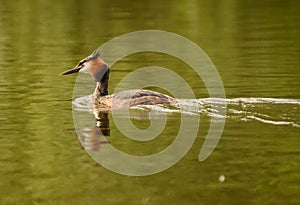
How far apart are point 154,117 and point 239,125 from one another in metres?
1.35

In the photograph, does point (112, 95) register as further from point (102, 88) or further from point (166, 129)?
point (166, 129)

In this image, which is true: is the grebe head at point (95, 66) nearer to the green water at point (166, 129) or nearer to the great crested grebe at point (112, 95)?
the great crested grebe at point (112, 95)

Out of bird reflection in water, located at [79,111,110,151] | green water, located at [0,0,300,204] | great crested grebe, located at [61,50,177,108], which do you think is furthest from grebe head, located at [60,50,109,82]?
bird reflection in water, located at [79,111,110,151]

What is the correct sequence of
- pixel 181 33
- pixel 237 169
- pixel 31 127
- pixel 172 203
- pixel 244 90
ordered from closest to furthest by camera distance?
pixel 172 203
pixel 237 169
pixel 31 127
pixel 244 90
pixel 181 33

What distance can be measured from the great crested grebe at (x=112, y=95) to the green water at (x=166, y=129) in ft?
1.82

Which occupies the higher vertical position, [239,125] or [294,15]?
[239,125]

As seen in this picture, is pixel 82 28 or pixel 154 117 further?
pixel 82 28

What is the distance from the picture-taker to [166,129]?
11.9 meters

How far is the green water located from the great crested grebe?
1.82 ft

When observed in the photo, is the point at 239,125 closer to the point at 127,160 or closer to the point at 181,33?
the point at 127,160

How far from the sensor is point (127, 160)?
34.1 feet

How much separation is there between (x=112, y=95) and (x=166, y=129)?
2.66 m

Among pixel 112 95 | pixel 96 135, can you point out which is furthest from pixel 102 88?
Result: pixel 96 135

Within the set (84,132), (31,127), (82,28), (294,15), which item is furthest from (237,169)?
(294,15)
